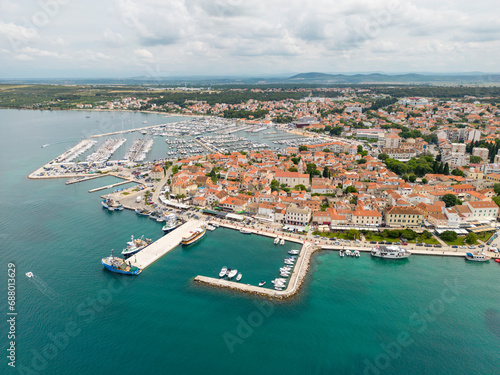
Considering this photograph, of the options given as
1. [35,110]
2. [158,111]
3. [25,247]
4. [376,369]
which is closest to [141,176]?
[25,247]

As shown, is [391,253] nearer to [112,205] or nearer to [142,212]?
[142,212]

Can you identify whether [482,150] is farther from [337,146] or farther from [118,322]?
[118,322]

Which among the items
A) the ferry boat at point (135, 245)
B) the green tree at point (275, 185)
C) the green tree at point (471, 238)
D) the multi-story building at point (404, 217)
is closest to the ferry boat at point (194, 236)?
the ferry boat at point (135, 245)

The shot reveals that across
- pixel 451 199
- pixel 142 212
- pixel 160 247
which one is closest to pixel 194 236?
pixel 160 247

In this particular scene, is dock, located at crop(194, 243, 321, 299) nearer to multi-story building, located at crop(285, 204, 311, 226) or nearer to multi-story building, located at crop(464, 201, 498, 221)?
multi-story building, located at crop(285, 204, 311, 226)

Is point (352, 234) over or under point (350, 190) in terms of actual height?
under

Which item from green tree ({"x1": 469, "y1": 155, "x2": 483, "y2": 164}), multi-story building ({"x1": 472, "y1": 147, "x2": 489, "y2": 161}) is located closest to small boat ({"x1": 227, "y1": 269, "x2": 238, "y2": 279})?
green tree ({"x1": 469, "y1": 155, "x2": 483, "y2": 164})
